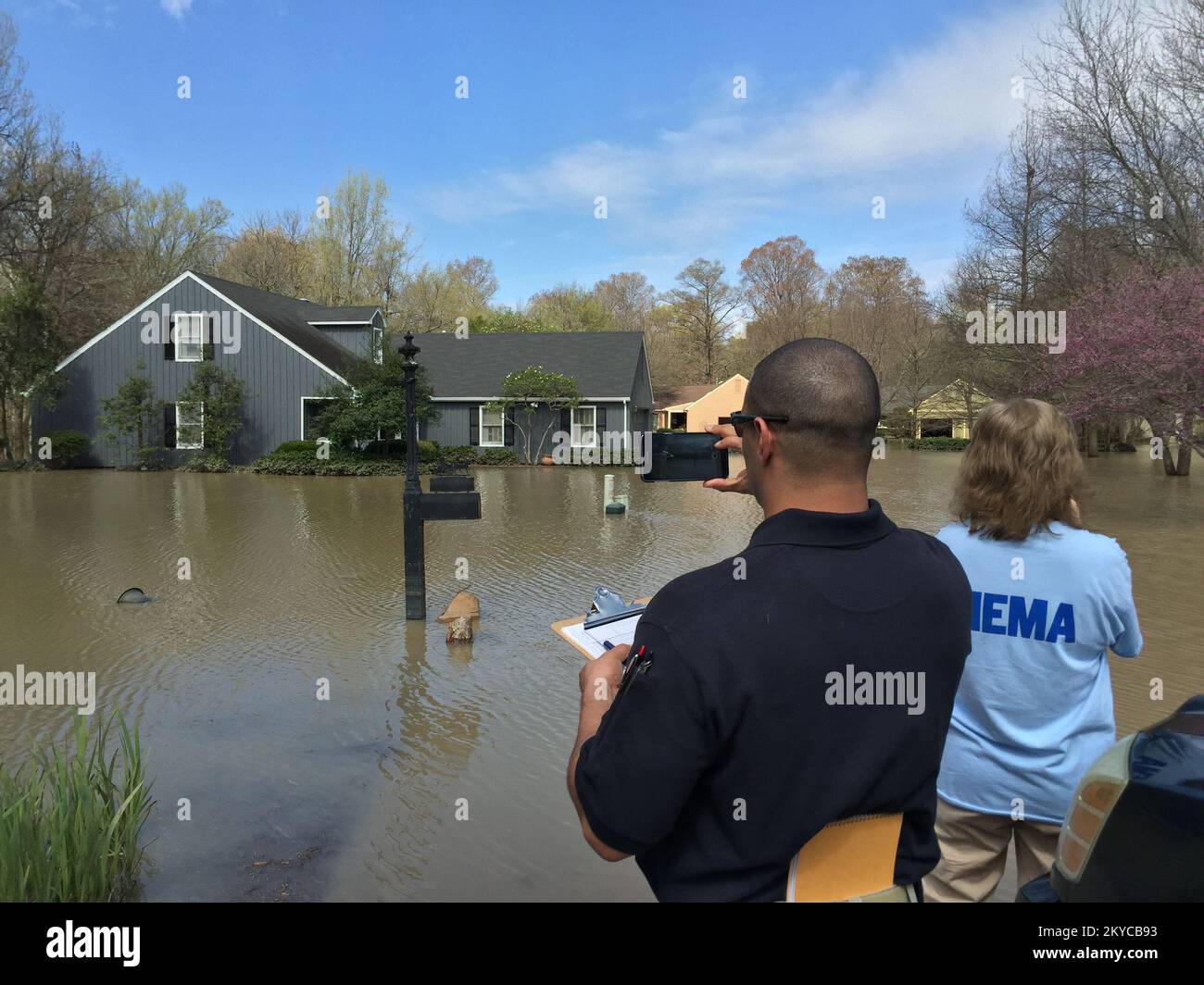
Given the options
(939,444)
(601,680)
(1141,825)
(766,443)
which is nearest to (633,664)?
(601,680)

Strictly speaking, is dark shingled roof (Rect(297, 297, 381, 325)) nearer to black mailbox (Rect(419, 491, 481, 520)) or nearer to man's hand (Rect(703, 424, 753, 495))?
black mailbox (Rect(419, 491, 481, 520))

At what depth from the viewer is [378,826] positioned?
177 inches

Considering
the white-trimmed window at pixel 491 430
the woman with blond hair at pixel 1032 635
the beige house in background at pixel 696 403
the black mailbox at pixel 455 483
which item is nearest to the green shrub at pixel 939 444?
the beige house in background at pixel 696 403

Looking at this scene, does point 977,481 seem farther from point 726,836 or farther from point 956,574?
point 726,836

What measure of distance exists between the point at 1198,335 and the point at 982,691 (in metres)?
14.0

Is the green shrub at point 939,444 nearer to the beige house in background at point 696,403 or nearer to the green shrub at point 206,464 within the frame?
the beige house in background at point 696,403

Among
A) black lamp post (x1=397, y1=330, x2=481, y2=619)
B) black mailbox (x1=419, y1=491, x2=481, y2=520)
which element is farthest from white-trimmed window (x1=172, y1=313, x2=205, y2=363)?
black mailbox (x1=419, y1=491, x2=481, y2=520)

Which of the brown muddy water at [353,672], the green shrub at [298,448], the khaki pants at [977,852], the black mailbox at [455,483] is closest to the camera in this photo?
the khaki pants at [977,852]

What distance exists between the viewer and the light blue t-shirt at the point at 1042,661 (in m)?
2.47

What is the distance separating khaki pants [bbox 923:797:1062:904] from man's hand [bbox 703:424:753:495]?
51.3 inches

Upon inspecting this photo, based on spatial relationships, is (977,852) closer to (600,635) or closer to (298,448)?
(600,635)

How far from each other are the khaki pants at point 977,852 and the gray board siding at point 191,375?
28.5 m

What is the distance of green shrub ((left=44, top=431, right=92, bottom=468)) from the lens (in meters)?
27.8
